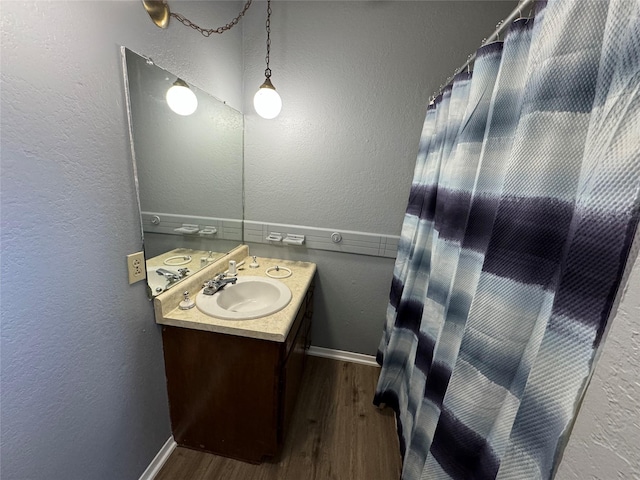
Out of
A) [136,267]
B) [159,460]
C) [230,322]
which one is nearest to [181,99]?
[136,267]

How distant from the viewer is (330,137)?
1686mm

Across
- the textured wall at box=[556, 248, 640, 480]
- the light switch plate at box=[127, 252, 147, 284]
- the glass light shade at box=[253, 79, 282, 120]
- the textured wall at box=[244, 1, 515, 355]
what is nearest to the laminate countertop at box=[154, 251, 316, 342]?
the light switch plate at box=[127, 252, 147, 284]

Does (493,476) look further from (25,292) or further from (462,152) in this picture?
(25,292)

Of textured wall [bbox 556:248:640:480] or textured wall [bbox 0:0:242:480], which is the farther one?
textured wall [bbox 0:0:242:480]

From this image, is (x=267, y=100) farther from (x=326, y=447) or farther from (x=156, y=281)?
(x=326, y=447)

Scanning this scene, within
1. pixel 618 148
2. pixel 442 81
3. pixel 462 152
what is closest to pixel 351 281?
pixel 462 152

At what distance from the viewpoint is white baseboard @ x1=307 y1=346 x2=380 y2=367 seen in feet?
6.57

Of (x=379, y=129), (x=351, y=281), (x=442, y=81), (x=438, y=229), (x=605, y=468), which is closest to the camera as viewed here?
(x=605, y=468)

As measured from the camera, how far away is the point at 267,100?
1.47 metres

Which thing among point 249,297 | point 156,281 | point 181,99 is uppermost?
point 181,99

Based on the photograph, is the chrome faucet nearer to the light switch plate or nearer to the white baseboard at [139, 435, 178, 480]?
the light switch plate

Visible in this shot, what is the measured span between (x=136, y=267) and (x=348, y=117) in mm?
1481

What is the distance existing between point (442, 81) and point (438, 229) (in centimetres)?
110

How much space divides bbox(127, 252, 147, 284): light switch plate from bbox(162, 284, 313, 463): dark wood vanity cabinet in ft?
1.00
